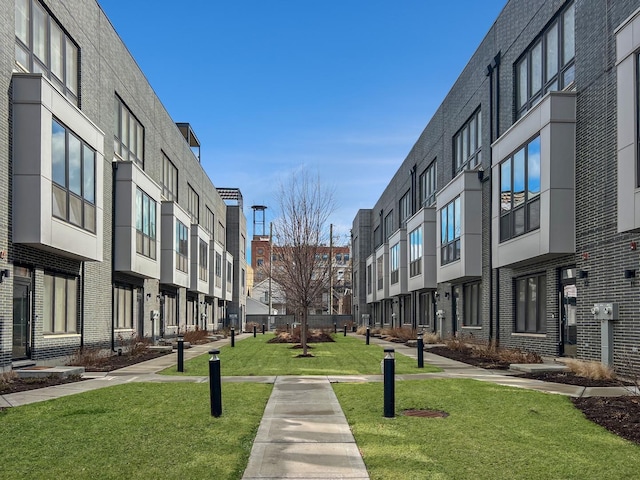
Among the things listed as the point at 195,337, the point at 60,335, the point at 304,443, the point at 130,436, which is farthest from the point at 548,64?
the point at 195,337

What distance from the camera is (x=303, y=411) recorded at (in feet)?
32.9

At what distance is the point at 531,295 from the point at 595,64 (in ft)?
25.0

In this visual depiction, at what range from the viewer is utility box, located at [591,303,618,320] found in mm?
13750

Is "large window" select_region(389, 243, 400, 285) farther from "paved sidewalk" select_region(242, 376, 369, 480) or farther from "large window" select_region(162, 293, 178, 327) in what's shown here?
"paved sidewalk" select_region(242, 376, 369, 480)

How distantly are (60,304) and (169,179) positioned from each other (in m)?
16.3

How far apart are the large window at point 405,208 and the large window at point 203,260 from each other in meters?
13.2

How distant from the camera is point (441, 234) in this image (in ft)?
93.6

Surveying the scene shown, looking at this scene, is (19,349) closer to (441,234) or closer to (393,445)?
(393,445)

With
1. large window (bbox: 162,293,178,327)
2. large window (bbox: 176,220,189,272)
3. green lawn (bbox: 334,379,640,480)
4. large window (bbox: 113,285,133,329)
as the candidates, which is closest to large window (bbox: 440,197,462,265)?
large window (bbox: 176,220,189,272)

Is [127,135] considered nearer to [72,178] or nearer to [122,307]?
[122,307]

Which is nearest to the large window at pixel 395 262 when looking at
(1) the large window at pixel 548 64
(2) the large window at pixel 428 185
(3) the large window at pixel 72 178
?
(2) the large window at pixel 428 185

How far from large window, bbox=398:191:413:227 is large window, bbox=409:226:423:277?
4374mm

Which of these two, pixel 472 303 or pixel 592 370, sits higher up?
pixel 472 303

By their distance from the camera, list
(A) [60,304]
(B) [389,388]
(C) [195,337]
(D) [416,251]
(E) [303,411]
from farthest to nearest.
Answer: (D) [416,251] < (C) [195,337] < (A) [60,304] < (E) [303,411] < (B) [389,388]
